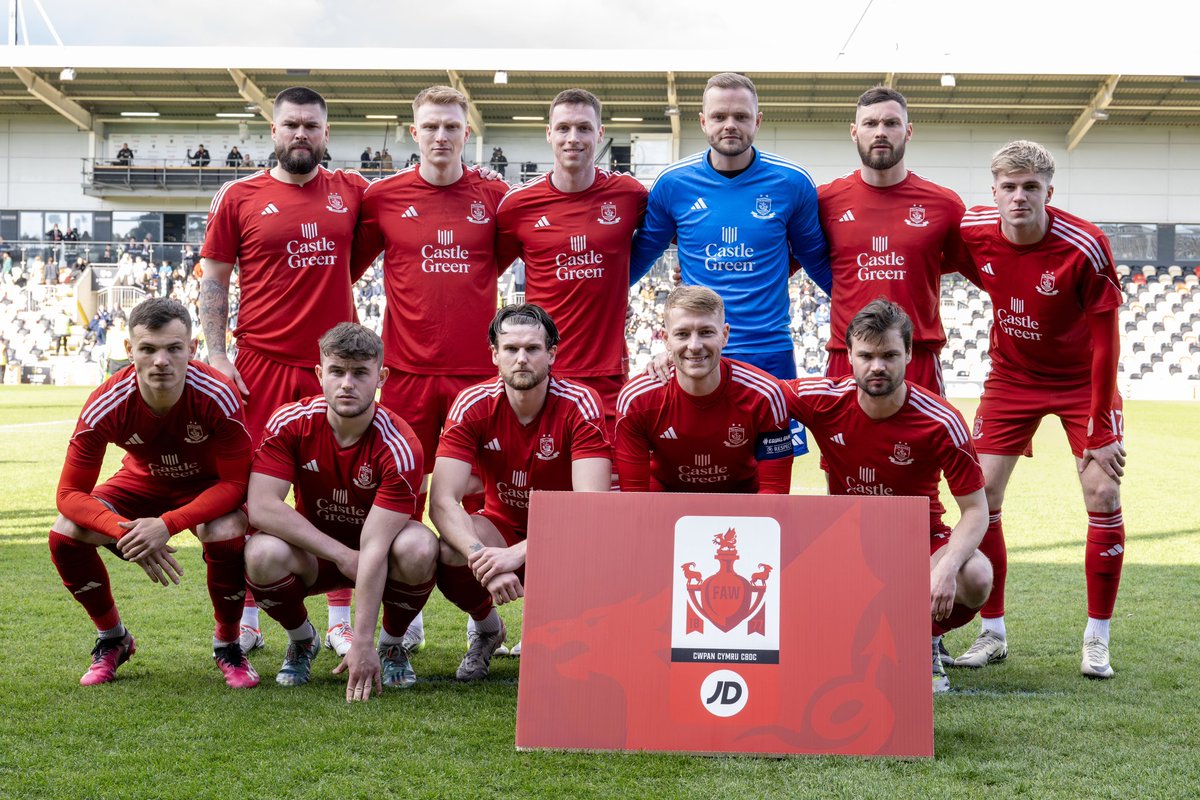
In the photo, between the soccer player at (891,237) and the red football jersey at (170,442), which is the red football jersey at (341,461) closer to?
the red football jersey at (170,442)

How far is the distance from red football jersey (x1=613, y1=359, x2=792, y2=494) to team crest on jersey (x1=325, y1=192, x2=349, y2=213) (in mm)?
1620

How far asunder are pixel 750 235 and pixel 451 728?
2.33 m

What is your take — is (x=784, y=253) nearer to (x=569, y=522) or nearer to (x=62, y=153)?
(x=569, y=522)

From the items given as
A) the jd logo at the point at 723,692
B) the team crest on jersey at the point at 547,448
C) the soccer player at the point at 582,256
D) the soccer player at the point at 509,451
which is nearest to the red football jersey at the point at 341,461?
the soccer player at the point at 509,451

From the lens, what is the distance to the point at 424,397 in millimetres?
4750

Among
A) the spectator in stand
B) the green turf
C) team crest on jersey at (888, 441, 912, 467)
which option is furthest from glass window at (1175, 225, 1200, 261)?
team crest on jersey at (888, 441, 912, 467)

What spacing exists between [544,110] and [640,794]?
30.8 m

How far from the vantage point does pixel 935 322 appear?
181 inches

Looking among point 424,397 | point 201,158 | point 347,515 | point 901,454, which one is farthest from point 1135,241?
point 347,515

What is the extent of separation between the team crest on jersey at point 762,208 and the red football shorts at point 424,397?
1367 mm

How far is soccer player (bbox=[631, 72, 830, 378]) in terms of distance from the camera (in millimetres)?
→ 4555

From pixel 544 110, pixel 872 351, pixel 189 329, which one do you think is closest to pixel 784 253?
pixel 872 351

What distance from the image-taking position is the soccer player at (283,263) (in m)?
4.70

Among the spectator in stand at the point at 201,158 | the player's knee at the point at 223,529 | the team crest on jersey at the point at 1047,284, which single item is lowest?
the player's knee at the point at 223,529
